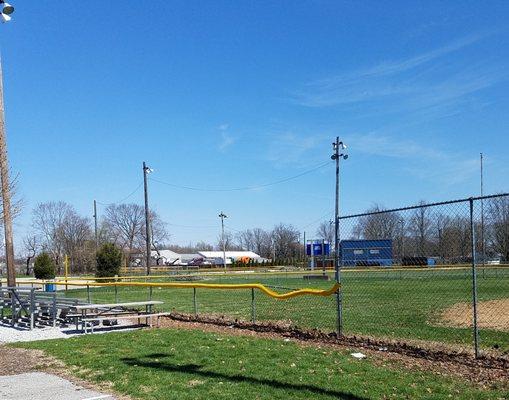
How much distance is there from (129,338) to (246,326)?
2.75 meters

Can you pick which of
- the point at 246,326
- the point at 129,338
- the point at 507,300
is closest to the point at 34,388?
the point at 129,338

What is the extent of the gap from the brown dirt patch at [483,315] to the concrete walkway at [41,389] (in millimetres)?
8918

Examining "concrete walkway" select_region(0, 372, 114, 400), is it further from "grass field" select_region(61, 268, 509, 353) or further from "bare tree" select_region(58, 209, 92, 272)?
"bare tree" select_region(58, 209, 92, 272)

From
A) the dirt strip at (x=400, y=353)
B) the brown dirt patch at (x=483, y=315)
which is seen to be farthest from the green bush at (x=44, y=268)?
the brown dirt patch at (x=483, y=315)

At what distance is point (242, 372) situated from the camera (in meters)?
7.73

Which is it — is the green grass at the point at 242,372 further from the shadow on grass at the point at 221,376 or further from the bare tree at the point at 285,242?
the bare tree at the point at 285,242

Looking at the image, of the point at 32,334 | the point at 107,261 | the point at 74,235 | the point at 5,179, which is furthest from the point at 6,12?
the point at 74,235

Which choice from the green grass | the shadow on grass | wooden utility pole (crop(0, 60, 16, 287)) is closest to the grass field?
the green grass

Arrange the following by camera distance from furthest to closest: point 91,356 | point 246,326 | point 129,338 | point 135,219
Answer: point 135,219, point 246,326, point 129,338, point 91,356

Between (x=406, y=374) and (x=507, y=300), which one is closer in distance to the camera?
(x=406, y=374)

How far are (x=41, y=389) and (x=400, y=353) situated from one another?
17.4 feet

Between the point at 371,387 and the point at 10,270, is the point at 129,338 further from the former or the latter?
the point at 10,270

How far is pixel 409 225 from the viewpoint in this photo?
9.43 meters

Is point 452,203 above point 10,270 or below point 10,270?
above
